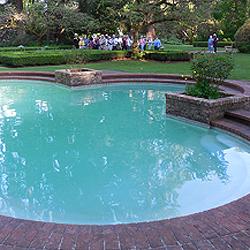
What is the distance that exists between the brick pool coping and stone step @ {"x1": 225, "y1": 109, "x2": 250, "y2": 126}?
4054 millimetres

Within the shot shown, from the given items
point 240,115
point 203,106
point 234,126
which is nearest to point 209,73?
point 203,106

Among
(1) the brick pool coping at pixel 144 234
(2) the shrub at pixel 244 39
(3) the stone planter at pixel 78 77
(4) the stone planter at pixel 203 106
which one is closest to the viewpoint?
(1) the brick pool coping at pixel 144 234

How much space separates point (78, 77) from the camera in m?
14.3

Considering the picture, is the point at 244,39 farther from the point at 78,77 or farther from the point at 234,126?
the point at 234,126

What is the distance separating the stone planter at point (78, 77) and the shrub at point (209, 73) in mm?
6224

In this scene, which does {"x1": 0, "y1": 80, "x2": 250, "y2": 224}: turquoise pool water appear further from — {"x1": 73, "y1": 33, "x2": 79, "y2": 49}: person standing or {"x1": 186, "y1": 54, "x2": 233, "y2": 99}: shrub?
{"x1": 73, "y1": 33, "x2": 79, "y2": 49}: person standing

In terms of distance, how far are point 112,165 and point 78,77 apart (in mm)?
8752

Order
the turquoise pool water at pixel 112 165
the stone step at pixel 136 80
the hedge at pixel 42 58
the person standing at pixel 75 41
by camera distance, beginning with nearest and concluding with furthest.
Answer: the turquoise pool water at pixel 112 165 → the stone step at pixel 136 80 → the hedge at pixel 42 58 → the person standing at pixel 75 41

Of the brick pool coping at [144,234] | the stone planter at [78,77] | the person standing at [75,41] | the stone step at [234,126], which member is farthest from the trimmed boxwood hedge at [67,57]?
the brick pool coping at [144,234]

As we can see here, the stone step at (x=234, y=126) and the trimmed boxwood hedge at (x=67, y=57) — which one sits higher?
the stone step at (x=234, y=126)

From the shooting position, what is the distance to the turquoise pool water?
4.65m

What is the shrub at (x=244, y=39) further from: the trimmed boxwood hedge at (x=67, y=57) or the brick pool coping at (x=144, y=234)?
the brick pool coping at (x=144, y=234)

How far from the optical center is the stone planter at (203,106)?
321 inches

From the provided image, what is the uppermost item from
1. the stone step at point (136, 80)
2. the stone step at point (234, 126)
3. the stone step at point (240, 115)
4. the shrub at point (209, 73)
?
the shrub at point (209, 73)
